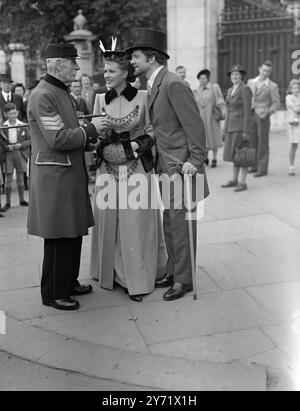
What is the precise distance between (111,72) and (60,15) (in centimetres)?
1661

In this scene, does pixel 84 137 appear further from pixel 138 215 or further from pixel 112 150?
pixel 138 215

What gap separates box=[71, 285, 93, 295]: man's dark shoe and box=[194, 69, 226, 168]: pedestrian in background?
20.9 feet

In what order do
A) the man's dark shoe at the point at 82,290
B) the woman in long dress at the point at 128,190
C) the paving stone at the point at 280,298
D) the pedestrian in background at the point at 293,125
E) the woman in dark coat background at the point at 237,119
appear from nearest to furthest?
1. the paving stone at the point at 280,298
2. the woman in long dress at the point at 128,190
3. the man's dark shoe at the point at 82,290
4. the woman in dark coat background at the point at 237,119
5. the pedestrian in background at the point at 293,125

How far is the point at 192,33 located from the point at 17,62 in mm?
4565

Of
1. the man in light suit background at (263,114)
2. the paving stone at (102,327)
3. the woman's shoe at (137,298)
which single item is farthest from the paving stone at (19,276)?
the man in light suit background at (263,114)

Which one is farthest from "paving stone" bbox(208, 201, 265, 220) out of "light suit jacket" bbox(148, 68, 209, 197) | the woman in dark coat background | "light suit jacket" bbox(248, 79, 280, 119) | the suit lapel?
the suit lapel

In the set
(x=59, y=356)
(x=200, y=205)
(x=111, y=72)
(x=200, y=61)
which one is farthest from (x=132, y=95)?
(x=200, y=61)

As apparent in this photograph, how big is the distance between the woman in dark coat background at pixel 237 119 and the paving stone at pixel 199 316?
4344 millimetres

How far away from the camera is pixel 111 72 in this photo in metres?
4.53

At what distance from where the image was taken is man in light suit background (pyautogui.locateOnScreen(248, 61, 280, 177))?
9633 mm

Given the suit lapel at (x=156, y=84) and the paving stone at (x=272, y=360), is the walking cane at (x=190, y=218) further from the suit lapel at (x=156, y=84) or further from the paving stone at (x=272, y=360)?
the paving stone at (x=272, y=360)

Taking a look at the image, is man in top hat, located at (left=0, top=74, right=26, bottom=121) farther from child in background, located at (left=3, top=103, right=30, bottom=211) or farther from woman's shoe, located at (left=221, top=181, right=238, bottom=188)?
woman's shoe, located at (left=221, top=181, right=238, bottom=188)

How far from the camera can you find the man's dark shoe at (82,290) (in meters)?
4.81

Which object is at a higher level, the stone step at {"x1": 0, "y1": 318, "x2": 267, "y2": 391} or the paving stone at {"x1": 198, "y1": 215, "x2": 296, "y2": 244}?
the paving stone at {"x1": 198, "y1": 215, "x2": 296, "y2": 244}
